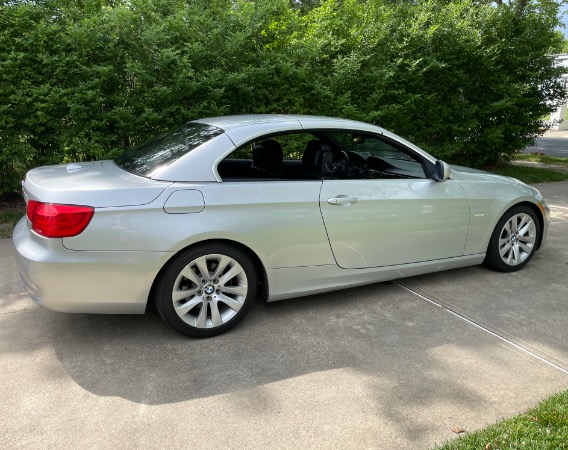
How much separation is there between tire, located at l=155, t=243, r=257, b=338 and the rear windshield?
704mm

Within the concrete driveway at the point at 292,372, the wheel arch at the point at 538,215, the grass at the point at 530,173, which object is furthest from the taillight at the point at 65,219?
the grass at the point at 530,173

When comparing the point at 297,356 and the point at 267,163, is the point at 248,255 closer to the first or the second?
the point at 297,356

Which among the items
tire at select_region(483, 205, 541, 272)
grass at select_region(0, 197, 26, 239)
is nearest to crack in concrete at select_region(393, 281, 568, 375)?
tire at select_region(483, 205, 541, 272)

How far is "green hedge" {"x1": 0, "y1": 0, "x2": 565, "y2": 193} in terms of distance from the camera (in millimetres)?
6133

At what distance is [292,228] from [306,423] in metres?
1.44

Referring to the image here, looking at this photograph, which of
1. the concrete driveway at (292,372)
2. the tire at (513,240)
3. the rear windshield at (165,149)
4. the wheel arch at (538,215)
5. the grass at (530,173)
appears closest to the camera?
the concrete driveway at (292,372)

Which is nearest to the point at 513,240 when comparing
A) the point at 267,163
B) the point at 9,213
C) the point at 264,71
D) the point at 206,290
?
the point at 267,163

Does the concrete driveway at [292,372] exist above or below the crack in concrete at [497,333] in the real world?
below

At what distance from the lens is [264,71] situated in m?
7.01

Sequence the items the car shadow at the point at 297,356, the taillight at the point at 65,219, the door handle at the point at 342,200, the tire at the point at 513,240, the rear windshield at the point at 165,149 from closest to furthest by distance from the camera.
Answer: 1. the car shadow at the point at 297,356
2. the taillight at the point at 65,219
3. the rear windshield at the point at 165,149
4. the door handle at the point at 342,200
5. the tire at the point at 513,240

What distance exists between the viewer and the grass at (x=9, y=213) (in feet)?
19.8

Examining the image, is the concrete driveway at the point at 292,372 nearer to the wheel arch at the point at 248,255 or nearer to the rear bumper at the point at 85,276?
the rear bumper at the point at 85,276

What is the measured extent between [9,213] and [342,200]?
15.9 feet

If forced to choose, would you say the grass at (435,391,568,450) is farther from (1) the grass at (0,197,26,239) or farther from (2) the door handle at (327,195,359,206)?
(1) the grass at (0,197,26,239)
